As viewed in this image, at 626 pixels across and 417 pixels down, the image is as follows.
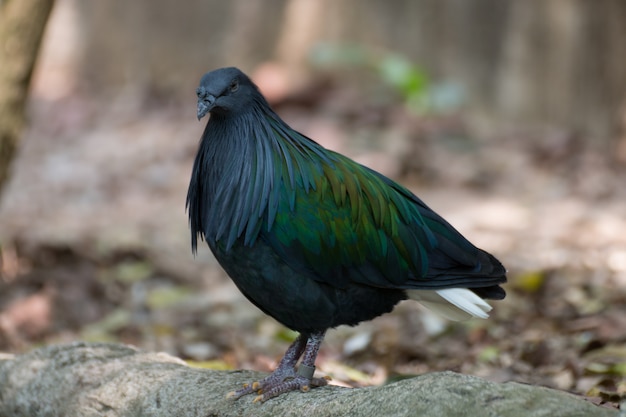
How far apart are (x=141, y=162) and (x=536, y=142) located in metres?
4.31

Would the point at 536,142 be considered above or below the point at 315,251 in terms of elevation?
above

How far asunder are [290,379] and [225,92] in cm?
126

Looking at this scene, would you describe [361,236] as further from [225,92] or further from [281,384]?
Result: [225,92]

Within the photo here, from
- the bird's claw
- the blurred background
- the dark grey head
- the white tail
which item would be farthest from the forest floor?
the dark grey head

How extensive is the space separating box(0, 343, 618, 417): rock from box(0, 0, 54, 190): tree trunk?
175cm

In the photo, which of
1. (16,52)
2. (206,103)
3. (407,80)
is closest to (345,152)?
(407,80)

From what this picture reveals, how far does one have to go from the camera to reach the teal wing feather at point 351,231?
153 inches

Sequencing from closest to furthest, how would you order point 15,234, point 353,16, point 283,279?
1. point 283,279
2. point 15,234
3. point 353,16

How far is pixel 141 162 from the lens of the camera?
9891 millimetres

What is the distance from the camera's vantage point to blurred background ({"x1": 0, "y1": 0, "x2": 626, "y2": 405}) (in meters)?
5.88

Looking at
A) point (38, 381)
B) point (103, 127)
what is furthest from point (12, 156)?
point (103, 127)

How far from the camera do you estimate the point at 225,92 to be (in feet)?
13.0

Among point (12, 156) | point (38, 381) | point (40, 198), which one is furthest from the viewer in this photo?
point (40, 198)

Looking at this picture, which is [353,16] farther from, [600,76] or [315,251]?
[315,251]
